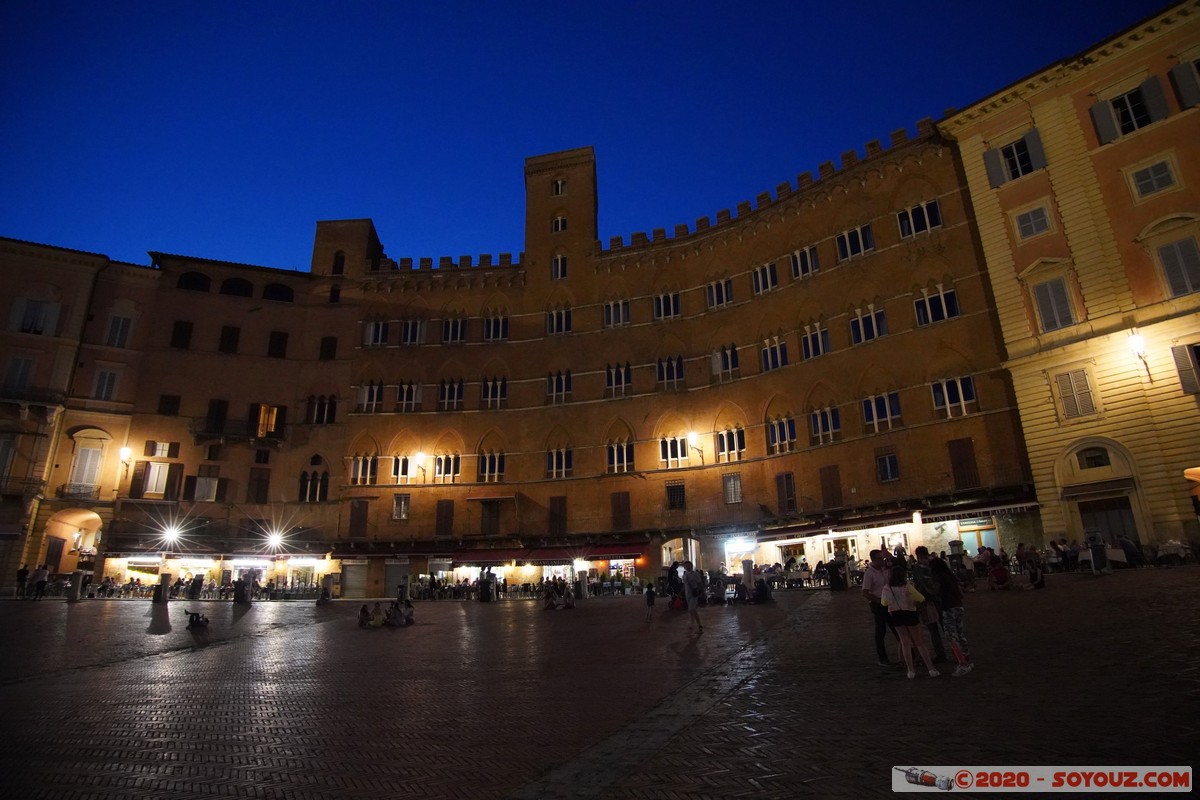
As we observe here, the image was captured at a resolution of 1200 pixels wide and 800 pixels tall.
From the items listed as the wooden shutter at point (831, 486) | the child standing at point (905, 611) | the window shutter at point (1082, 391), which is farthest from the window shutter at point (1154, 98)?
the child standing at point (905, 611)

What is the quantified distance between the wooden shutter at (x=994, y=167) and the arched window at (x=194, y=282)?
4190cm

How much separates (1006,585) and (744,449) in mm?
17702

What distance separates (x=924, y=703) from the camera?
7047 mm

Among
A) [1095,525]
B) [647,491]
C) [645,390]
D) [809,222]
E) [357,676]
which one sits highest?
[809,222]

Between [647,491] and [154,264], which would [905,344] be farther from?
[154,264]

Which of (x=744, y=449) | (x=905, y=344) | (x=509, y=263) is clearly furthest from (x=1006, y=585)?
(x=509, y=263)

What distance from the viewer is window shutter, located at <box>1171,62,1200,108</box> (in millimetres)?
22250

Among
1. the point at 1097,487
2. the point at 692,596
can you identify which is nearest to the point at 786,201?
the point at 1097,487

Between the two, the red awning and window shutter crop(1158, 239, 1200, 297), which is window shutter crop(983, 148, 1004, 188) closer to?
window shutter crop(1158, 239, 1200, 297)

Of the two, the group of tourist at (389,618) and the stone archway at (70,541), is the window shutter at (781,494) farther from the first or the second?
the stone archway at (70,541)

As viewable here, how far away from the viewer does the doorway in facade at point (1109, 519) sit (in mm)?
21766

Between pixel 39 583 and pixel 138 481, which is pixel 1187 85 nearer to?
pixel 39 583

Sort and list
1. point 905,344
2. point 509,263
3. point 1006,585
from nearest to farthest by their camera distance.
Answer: point 1006,585 → point 905,344 → point 509,263

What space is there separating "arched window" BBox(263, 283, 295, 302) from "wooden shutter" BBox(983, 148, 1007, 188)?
38.3m
